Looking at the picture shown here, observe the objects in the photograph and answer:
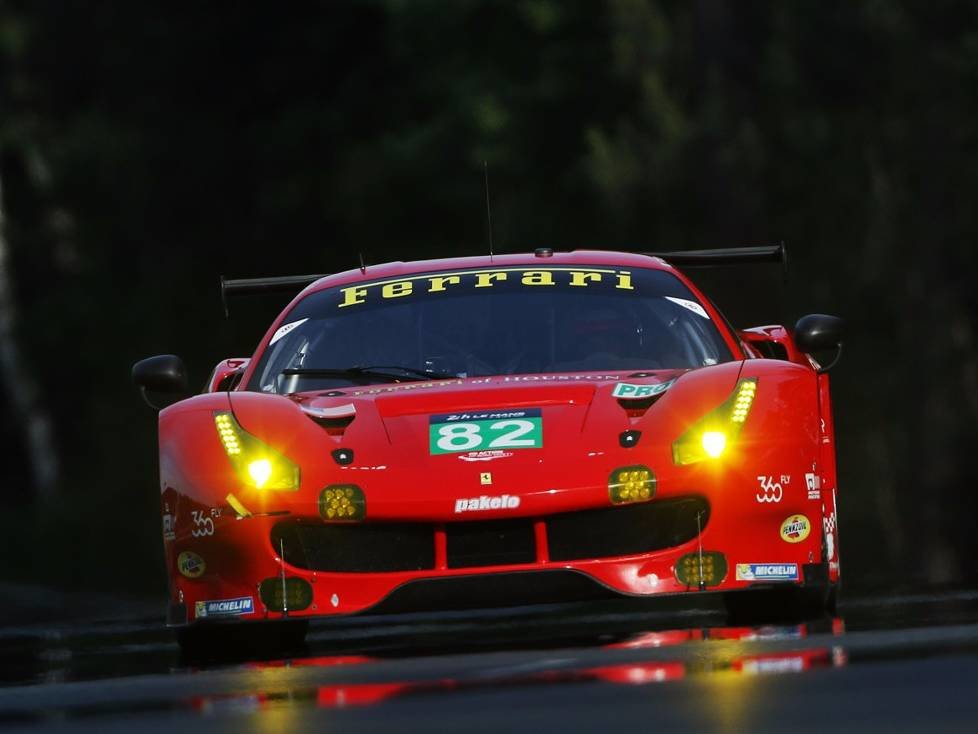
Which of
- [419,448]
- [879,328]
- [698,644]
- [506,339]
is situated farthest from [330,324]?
[879,328]

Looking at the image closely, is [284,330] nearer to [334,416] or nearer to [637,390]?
[334,416]

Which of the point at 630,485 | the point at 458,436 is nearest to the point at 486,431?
the point at 458,436

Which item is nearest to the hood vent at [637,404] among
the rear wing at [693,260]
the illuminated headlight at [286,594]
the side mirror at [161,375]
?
the illuminated headlight at [286,594]

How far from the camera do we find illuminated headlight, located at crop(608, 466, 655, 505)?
7996mm

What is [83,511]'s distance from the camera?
28609 mm

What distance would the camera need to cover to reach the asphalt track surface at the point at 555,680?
5863mm

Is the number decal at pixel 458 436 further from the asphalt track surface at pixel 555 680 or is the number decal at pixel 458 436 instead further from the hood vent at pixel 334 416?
the asphalt track surface at pixel 555 680

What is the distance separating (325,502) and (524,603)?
66 cm

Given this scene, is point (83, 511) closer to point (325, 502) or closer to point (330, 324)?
point (330, 324)

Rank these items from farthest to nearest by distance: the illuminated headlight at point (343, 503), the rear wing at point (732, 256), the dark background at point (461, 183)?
the dark background at point (461, 183) < the rear wing at point (732, 256) < the illuminated headlight at point (343, 503)

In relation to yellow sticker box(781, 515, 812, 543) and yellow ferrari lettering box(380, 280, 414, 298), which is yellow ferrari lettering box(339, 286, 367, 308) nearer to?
yellow ferrari lettering box(380, 280, 414, 298)

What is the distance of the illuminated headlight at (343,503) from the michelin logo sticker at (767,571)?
114cm

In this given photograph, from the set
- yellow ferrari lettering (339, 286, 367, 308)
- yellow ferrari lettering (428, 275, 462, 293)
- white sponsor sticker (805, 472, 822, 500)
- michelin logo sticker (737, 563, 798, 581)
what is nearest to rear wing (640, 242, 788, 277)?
yellow ferrari lettering (428, 275, 462, 293)

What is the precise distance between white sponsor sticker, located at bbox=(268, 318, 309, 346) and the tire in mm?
1358
